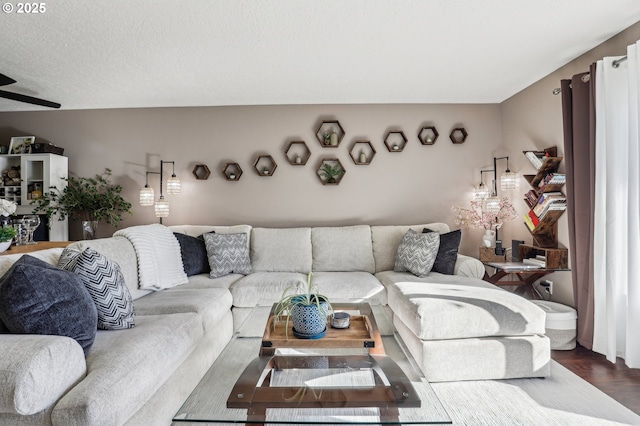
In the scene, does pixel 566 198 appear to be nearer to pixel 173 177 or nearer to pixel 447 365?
pixel 447 365

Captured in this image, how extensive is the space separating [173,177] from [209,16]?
85.8 inches

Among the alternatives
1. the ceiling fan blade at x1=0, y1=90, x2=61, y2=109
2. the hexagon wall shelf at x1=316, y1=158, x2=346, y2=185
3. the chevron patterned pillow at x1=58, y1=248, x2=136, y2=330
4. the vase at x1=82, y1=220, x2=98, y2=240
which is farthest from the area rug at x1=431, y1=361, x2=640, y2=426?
the ceiling fan blade at x1=0, y1=90, x2=61, y2=109

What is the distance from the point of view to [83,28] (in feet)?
7.79

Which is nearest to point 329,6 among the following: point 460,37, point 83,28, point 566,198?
point 460,37

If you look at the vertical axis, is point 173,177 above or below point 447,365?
above

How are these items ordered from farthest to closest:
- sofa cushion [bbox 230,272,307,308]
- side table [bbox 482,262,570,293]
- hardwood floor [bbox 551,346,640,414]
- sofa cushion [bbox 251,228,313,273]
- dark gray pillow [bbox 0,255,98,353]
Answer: sofa cushion [bbox 251,228,313,273]
side table [bbox 482,262,570,293]
sofa cushion [bbox 230,272,307,308]
hardwood floor [bbox 551,346,640,414]
dark gray pillow [bbox 0,255,98,353]

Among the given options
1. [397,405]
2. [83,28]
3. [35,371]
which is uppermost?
[83,28]

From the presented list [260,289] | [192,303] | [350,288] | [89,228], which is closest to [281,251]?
[260,289]

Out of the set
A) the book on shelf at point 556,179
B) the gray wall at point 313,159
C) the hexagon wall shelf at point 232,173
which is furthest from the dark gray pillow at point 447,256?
the hexagon wall shelf at point 232,173

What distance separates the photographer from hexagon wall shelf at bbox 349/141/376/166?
407cm

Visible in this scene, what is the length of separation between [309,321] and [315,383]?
14.2 inches

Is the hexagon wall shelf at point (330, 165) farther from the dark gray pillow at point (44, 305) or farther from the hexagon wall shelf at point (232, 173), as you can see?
the dark gray pillow at point (44, 305)

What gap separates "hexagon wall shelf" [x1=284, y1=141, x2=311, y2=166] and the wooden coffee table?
2422 mm

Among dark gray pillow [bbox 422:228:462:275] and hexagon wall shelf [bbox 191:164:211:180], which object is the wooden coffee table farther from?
hexagon wall shelf [bbox 191:164:211:180]
